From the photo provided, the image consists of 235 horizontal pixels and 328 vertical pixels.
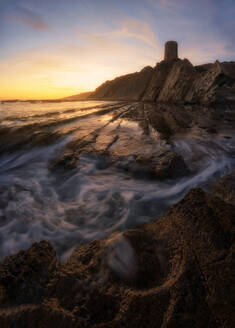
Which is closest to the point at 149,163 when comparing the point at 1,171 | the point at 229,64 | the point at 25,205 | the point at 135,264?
the point at 25,205

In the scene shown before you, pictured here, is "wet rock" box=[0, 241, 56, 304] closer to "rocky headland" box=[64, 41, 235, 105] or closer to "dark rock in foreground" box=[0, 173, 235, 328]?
"dark rock in foreground" box=[0, 173, 235, 328]

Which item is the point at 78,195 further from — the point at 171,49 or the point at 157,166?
the point at 171,49

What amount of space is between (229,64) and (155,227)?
68.9 meters

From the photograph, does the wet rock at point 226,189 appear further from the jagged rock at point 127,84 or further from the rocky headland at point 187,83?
the jagged rock at point 127,84

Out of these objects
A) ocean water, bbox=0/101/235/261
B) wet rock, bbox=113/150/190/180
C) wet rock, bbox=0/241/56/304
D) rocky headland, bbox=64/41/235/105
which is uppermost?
rocky headland, bbox=64/41/235/105

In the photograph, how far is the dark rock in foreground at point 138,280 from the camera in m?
0.94

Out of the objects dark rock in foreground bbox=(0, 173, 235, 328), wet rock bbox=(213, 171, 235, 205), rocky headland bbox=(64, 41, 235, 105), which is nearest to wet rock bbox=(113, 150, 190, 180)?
wet rock bbox=(213, 171, 235, 205)

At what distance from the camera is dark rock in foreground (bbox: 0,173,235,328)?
94cm

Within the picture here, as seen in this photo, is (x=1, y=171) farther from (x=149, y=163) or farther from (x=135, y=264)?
(x=135, y=264)

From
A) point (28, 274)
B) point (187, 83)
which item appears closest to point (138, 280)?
point (28, 274)

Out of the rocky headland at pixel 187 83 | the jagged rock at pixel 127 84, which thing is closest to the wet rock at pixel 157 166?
the rocky headland at pixel 187 83

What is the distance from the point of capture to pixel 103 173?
3623 mm

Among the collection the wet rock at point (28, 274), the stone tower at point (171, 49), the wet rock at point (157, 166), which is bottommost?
the wet rock at point (157, 166)

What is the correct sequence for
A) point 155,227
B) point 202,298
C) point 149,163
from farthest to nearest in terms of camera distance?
point 149,163 → point 155,227 → point 202,298
